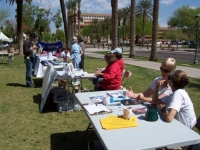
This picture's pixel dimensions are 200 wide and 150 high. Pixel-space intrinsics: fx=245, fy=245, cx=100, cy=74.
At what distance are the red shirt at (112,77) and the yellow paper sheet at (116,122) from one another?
2302 mm

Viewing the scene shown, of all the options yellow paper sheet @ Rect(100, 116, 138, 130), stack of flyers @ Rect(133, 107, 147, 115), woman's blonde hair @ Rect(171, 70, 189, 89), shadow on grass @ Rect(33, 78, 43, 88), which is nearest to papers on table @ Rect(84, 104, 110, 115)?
yellow paper sheet @ Rect(100, 116, 138, 130)

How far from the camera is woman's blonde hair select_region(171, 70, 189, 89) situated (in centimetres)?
266

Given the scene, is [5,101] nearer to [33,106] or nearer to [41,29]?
[33,106]

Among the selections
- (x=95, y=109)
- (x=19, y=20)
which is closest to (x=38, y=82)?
(x=95, y=109)

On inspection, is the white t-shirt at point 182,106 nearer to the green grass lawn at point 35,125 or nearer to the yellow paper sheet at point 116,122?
the yellow paper sheet at point 116,122

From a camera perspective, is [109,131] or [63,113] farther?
[63,113]

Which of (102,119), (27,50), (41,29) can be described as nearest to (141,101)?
(102,119)

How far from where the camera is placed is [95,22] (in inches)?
3413

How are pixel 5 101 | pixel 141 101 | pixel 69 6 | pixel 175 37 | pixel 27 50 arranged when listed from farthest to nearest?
pixel 175 37, pixel 69 6, pixel 27 50, pixel 5 101, pixel 141 101

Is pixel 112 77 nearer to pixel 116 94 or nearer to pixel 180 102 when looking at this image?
pixel 116 94

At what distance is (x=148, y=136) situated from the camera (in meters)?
2.19

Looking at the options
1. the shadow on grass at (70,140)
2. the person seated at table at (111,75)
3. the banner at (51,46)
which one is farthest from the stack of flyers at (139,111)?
the banner at (51,46)

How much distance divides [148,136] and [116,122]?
41cm

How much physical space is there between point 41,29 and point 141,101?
43606 mm
